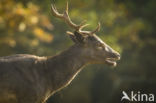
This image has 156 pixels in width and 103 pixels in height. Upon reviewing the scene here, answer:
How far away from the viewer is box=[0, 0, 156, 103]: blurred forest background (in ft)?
69.8

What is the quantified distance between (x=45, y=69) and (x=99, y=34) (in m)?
13.9

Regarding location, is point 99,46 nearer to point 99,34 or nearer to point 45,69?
point 45,69

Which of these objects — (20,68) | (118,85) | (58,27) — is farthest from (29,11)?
(20,68)

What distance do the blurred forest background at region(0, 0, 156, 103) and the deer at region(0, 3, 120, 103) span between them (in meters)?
6.45

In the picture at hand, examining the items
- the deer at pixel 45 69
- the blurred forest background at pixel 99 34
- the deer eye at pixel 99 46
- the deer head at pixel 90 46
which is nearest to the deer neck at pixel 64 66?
the deer at pixel 45 69

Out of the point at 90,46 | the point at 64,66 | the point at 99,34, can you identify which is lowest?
the point at 99,34

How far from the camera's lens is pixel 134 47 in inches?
1144

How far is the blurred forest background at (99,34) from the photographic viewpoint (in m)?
21.3

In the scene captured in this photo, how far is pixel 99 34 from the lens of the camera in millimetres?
24969

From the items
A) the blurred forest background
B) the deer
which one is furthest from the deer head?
the blurred forest background

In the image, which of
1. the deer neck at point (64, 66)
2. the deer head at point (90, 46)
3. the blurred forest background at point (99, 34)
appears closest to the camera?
the deer neck at point (64, 66)

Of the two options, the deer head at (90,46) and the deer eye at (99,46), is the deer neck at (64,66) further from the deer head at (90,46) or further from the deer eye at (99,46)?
the deer eye at (99,46)

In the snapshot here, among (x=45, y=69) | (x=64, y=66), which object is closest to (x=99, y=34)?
(x=64, y=66)

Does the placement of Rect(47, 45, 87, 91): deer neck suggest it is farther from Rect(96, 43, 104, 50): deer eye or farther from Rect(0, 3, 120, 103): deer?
Rect(96, 43, 104, 50): deer eye
